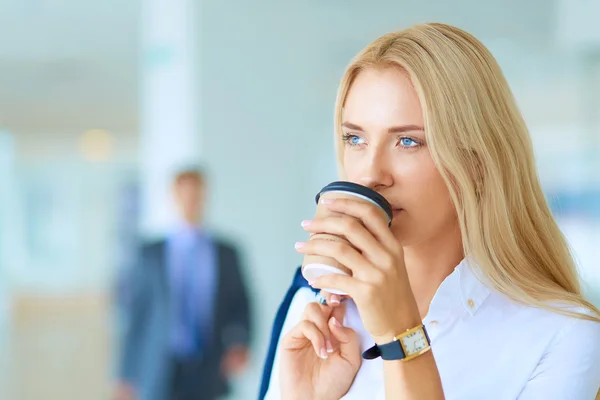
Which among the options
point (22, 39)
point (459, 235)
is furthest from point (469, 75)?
point (22, 39)

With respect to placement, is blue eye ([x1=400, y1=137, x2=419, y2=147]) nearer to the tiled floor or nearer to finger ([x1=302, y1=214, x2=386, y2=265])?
finger ([x1=302, y1=214, x2=386, y2=265])

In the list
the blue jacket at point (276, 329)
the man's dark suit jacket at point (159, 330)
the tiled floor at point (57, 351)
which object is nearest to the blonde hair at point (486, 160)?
the blue jacket at point (276, 329)

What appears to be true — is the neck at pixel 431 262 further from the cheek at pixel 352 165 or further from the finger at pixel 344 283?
the finger at pixel 344 283

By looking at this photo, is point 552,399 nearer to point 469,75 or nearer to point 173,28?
point 469,75

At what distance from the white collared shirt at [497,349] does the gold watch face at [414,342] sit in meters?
0.25

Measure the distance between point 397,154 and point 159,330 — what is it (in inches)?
122

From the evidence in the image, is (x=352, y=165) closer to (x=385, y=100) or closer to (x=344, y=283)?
(x=385, y=100)

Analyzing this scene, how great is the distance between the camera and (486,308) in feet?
3.96

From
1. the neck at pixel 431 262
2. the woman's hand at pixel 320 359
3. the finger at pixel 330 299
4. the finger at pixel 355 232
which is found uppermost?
the finger at pixel 355 232

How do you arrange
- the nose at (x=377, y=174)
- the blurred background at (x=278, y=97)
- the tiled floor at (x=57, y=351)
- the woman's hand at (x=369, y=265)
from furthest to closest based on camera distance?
the tiled floor at (x=57, y=351)
the blurred background at (x=278, y=97)
the nose at (x=377, y=174)
the woman's hand at (x=369, y=265)

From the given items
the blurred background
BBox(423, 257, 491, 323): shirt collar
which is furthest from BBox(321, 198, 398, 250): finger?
the blurred background

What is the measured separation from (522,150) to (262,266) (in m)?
3.66

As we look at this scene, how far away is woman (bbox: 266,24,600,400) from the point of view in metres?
1.09

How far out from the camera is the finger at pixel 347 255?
2.95 ft
